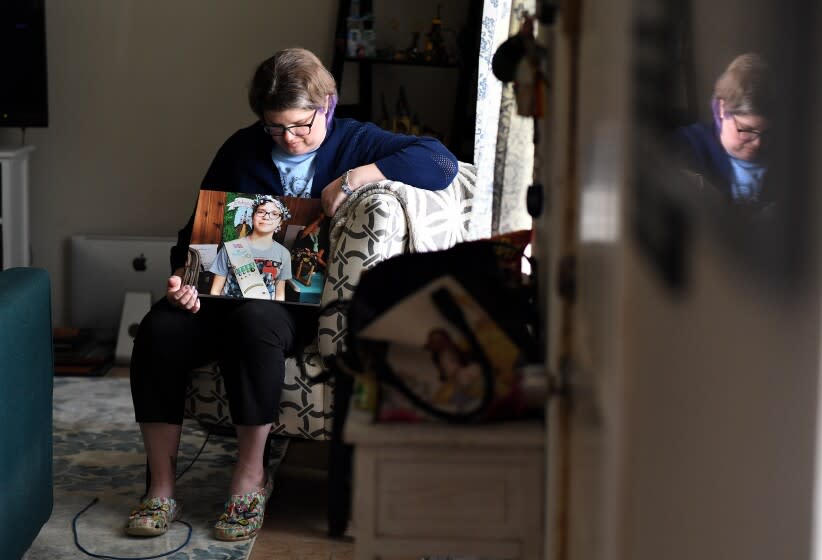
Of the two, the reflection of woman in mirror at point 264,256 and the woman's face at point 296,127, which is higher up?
the woman's face at point 296,127

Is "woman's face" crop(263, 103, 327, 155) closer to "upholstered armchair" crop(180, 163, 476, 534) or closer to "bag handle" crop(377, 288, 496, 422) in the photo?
"upholstered armchair" crop(180, 163, 476, 534)

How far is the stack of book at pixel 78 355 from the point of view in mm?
3650

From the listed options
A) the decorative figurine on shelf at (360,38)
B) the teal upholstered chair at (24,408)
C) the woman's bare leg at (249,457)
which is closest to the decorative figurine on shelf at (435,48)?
the decorative figurine on shelf at (360,38)

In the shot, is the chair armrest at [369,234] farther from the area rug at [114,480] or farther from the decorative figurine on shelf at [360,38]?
the decorative figurine on shelf at [360,38]

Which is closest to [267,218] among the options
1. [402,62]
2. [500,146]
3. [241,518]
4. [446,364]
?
[241,518]

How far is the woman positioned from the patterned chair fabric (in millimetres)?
43

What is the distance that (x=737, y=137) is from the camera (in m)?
0.69

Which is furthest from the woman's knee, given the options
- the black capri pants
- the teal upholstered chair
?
the teal upholstered chair

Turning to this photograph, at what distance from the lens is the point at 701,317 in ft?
2.02

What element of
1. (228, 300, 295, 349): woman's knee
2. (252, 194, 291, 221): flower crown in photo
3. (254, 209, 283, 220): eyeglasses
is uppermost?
(252, 194, 291, 221): flower crown in photo

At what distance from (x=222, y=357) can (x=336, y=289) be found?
11.2 inches

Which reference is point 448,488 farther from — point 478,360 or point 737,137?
point 737,137

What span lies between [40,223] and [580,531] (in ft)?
11.6

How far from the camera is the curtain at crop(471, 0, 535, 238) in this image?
162 cm
